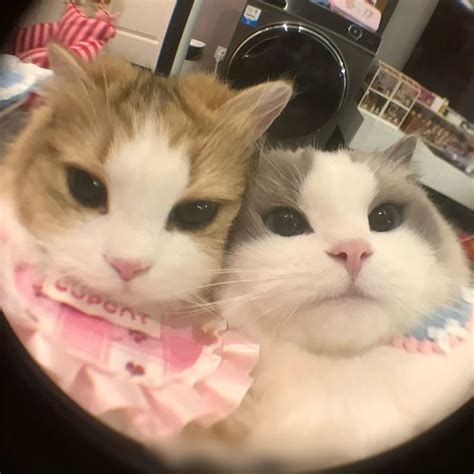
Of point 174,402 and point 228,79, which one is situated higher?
point 228,79

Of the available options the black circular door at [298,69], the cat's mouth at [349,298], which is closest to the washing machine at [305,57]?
the black circular door at [298,69]

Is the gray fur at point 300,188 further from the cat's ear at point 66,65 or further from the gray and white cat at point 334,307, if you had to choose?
the cat's ear at point 66,65

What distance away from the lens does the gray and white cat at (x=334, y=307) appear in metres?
0.33

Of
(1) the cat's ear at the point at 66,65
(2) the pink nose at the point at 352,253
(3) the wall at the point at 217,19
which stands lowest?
(2) the pink nose at the point at 352,253

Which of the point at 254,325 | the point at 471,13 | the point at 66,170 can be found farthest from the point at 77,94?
the point at 471,13

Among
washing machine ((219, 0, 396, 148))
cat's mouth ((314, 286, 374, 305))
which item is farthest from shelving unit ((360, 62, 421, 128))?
cat's mouth ((314, 286, 374, 305))

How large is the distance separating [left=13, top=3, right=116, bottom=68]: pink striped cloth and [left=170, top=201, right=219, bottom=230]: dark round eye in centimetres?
11

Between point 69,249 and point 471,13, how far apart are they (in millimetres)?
297

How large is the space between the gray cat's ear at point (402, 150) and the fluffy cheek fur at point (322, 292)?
0.05 meters

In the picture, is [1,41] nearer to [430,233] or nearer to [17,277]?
[17,277]

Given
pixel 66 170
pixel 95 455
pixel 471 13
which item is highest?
pixel 471 13

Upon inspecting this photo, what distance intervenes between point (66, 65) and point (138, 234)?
10 cm

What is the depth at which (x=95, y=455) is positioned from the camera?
33 cm

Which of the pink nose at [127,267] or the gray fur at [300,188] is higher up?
the gray fur at [300,188]
